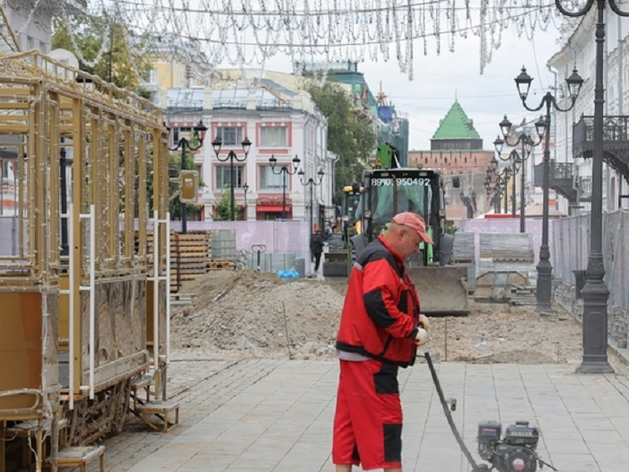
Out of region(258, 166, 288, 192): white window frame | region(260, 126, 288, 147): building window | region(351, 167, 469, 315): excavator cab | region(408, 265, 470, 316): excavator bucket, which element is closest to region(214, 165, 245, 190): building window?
region(258, 166, 288, 192): white window frame

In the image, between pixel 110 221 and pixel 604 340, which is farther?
pixel 604 340

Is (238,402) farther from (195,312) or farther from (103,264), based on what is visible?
(195,312)

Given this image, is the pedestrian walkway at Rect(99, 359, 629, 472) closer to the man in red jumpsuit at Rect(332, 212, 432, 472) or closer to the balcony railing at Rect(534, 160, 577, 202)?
the man in red jumpsuit at Rect(332, 212, 432, 472)

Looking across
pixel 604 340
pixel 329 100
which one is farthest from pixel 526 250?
pixel 329 100

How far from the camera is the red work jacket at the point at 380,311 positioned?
807 cm

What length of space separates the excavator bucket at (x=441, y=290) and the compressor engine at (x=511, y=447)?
20324 mm

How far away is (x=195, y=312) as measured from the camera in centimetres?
2880

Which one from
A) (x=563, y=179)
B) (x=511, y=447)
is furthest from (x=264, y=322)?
(x=563, y=179)

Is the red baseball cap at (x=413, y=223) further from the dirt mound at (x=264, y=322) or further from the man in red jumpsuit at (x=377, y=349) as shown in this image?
the dirt mound at (x=264, y=322)

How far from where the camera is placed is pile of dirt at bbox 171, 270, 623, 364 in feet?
69.7

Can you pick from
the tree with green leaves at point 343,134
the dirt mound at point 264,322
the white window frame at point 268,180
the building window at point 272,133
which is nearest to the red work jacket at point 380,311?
the dirt mound at point 264,322

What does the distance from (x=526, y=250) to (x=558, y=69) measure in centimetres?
4165

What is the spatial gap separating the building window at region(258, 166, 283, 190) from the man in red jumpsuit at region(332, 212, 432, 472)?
82.6 meters

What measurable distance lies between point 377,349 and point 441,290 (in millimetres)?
20965
